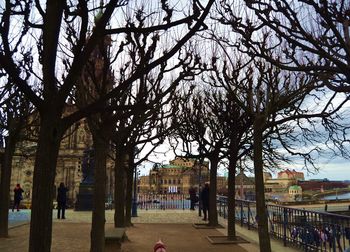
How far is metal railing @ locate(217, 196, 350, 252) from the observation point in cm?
1034

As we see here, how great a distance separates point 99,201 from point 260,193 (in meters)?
3.61

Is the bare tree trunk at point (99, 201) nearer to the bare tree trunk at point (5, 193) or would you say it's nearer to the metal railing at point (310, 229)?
the metal railing at point (310, 229)

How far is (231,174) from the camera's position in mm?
16172

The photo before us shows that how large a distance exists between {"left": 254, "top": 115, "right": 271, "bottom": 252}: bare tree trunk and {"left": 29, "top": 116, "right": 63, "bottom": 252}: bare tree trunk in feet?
19.8

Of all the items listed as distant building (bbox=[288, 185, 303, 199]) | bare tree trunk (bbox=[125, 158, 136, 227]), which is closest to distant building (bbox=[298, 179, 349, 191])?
distant building (bbox=[288, 185, 303, 199])

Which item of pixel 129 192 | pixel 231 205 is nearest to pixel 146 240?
pixel 231 205

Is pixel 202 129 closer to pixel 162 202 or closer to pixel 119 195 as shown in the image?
pixel 119 195

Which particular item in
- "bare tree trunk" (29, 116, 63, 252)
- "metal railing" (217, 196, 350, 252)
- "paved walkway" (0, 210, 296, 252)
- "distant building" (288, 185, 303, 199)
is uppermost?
"distant building" (288, 185, 303, 199)

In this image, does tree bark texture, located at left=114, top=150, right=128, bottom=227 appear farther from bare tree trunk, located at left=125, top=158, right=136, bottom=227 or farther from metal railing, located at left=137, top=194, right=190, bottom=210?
metal railing, located at left=137, top=194, right=190, bottom=210

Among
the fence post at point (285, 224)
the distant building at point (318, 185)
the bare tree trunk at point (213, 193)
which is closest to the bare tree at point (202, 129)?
the bare tree trunk at point (213, 193)

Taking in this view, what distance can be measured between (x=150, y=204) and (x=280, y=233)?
2303 centimetres

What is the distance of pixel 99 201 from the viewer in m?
10.0

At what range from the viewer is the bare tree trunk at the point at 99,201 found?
9578mm

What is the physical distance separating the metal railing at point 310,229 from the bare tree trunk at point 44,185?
7175 mm
